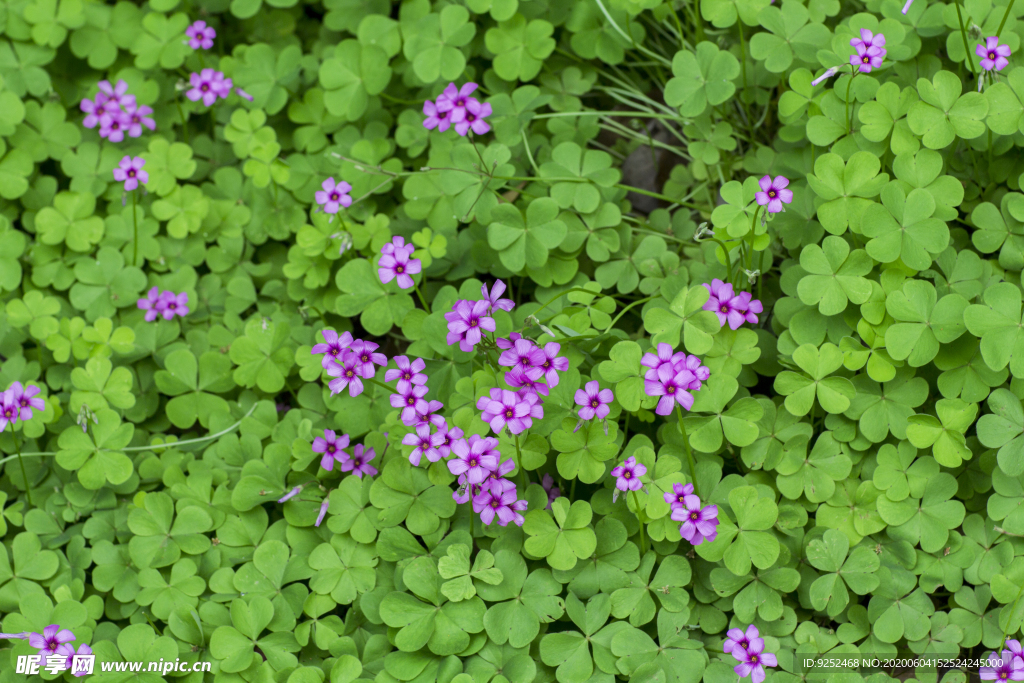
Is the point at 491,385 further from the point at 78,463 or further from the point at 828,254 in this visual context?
the point at 78,463

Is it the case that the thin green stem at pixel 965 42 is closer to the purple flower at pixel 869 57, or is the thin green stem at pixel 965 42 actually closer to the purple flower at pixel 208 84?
the purple flower at pixel 869 57

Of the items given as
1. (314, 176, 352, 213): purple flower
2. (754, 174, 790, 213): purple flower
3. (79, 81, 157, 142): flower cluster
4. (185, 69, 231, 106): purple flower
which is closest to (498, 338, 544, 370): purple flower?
(754, 174, 790, 213): purple flower

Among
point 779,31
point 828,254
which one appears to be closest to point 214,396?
point 828,254

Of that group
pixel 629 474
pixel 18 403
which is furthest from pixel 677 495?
pixel 18 403

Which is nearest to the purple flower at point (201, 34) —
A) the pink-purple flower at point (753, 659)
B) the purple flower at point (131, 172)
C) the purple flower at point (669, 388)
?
the purple flower at point (131, 172)

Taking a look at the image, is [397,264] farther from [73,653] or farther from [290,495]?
[73,653]
